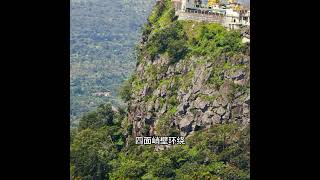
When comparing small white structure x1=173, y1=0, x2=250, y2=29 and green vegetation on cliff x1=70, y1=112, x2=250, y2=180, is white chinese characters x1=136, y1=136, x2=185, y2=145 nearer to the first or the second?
green vegetation on cliff x1=70, y1=112, x2=250, y2=180

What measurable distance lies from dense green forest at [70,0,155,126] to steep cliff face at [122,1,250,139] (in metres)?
0.16

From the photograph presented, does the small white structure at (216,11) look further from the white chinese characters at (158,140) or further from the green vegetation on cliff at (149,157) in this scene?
the white chinese characters at (158,140)

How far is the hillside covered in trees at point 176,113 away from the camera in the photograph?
870 centimetres

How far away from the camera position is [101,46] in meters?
8.84

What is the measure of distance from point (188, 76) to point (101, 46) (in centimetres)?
106

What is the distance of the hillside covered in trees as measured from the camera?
342 inches

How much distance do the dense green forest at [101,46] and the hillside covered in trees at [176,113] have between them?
0.39ft

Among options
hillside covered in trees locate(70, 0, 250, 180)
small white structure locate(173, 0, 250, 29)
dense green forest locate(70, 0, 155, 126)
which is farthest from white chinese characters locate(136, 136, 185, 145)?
small white structure locate(173, 0, 250, 29)

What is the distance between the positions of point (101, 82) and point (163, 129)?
2.92ft

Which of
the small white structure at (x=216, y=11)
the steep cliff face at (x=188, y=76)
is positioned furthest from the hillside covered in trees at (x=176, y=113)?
the small white structure at (x=216, y=11)
